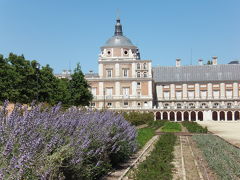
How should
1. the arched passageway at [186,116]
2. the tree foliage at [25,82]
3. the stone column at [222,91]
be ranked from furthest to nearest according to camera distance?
the stone column at [222,91] → the arched passageway at [186,116] → the tree foliage at [25,82]

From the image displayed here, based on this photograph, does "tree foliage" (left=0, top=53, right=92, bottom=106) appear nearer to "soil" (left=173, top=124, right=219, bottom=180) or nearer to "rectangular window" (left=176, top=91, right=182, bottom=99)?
"soil" (left=173, top=124, right=219, bottom=180)

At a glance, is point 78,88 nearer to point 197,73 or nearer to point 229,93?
point 197,73

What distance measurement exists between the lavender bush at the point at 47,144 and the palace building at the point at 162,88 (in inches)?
2178

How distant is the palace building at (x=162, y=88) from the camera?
6650 centimetres

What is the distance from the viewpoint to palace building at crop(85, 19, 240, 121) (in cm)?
6650

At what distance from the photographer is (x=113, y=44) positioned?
69188mm

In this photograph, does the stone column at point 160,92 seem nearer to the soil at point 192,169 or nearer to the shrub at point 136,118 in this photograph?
the shrub at point 136,118

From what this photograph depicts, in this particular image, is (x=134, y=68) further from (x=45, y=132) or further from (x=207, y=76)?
(x=45, y=132)

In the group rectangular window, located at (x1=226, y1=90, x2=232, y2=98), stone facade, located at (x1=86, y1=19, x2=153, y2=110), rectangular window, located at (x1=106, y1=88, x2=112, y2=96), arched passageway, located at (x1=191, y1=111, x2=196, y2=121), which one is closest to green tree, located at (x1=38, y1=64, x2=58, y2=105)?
stone facade, located at (x1=86, y1=19, x2=153, y2=110)

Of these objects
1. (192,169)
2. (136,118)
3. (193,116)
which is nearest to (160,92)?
(193,116)

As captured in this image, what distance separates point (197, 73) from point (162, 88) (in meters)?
7.59

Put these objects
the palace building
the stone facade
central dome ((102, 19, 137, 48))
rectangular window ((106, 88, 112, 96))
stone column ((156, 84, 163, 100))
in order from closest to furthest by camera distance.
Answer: the palace building → the stone facade → rectangular window ((106, 88, 112, 96)) → central dome ((102, 19, 137, 48)) → stone column ((156, 84, 163, 100))

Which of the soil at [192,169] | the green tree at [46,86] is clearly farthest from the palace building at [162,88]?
the soil at [192,169]

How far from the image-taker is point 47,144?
18.1 ft
